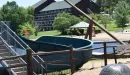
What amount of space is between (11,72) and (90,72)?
115 inches

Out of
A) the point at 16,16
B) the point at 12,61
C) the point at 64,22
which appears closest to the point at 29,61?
the point at 12,61

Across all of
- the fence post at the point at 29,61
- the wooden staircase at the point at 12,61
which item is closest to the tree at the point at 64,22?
the wooden staircase at the point at 12,61

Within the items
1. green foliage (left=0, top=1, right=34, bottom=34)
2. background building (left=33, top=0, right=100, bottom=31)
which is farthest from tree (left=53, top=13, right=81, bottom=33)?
background building (left=33, top=0, right=100, bottom=31)

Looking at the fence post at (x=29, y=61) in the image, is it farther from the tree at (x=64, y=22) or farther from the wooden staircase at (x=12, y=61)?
the tree at (x=64, y=22)

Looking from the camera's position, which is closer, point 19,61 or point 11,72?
point 11,72

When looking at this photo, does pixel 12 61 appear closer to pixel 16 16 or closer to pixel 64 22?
pixel 64 22

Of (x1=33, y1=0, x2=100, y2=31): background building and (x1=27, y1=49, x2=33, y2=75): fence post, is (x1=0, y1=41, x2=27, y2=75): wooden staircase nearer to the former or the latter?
(x1=27, y1=49, x2=33, y2=75): fence post

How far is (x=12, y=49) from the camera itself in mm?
11523

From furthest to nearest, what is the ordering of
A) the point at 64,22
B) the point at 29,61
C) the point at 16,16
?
the point at 16,16
the point at 64,22
the point at 29,61

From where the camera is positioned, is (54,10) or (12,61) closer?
(12,61)

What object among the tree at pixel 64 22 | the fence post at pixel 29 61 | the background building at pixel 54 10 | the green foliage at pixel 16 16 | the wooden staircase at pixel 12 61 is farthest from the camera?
the background building at pixel 54 10

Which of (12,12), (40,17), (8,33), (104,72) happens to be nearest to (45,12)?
(40,17)

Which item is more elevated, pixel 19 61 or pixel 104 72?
pixel 104 72

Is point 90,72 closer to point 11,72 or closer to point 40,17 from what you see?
point 11,72
